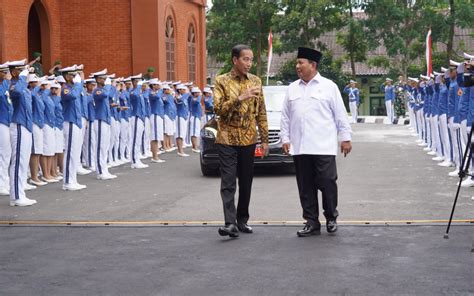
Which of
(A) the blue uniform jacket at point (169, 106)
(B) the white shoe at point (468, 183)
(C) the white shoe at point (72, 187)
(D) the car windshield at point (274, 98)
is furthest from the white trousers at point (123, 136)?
(B) the white shoe at point (468, 183)

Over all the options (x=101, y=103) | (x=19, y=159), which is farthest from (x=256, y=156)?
(x=19, y=159)

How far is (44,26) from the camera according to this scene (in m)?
28.2

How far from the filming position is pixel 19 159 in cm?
1238

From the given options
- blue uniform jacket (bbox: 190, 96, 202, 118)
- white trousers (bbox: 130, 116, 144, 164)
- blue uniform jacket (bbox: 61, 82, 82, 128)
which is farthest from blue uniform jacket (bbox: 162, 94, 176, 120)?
blue uniform jacket (bbox: 61, 82, 82, 128)

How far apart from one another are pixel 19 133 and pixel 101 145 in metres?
3.76

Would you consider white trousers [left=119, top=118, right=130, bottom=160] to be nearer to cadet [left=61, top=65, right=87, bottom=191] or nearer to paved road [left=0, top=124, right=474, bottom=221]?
paved road [left=0, top=124, right=474, bottom=221]

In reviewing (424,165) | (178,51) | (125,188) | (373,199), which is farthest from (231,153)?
(178,51)

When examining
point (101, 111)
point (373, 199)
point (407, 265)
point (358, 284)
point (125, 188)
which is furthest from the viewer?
point (101, 111)

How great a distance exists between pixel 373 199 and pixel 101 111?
669 centimetres

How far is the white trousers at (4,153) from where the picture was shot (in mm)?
13789

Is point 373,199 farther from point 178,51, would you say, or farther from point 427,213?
point 178,51

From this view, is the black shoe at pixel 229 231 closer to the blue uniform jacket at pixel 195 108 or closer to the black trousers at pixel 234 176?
the black trousers at pixel 234 176

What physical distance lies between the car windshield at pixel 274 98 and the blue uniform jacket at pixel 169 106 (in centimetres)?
414

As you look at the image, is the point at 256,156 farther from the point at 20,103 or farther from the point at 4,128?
the point at 20,103
